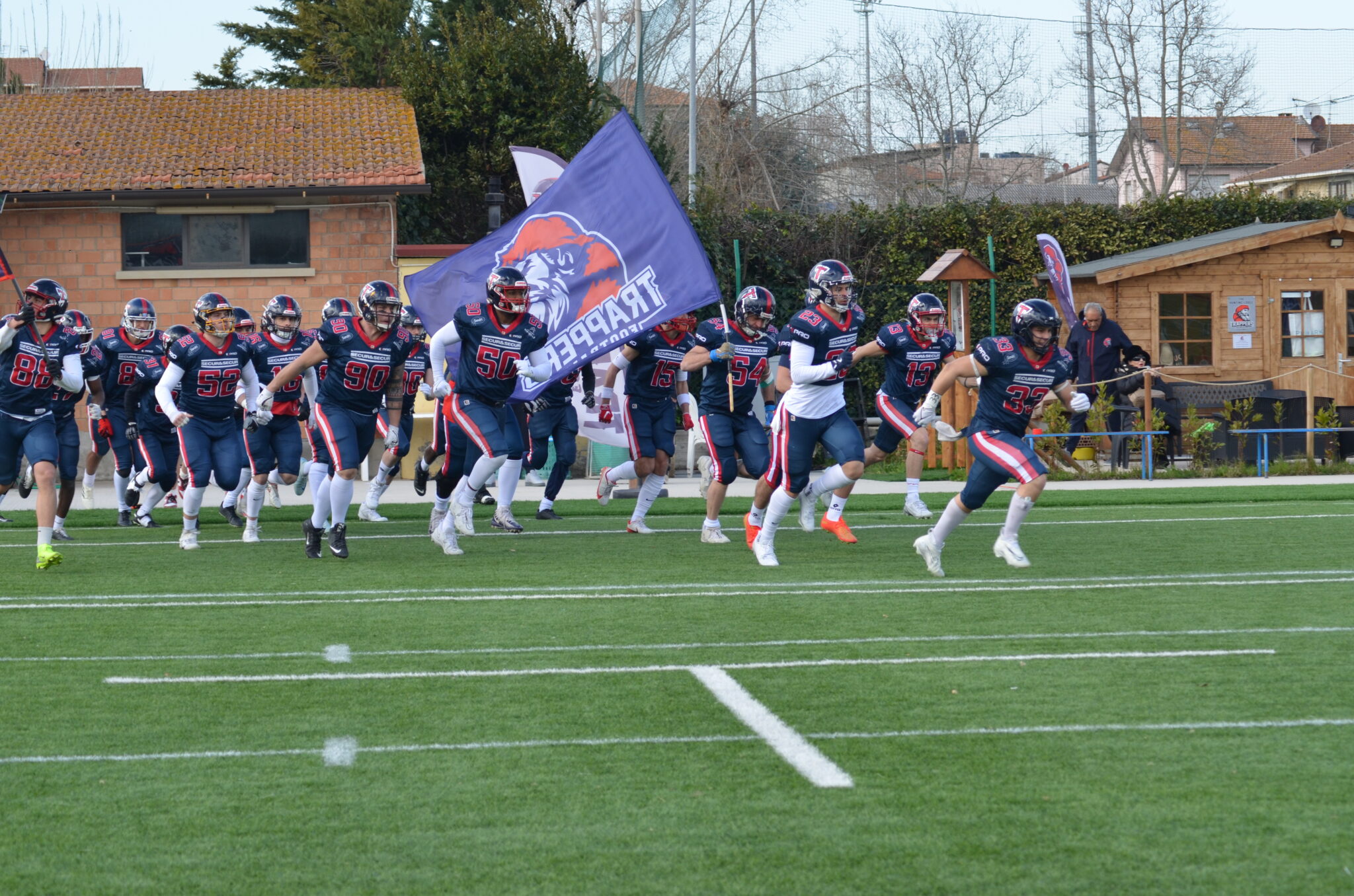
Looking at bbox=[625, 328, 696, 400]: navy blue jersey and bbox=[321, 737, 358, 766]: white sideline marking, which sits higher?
bbox=[625, 328, 696, 400]: navy blue jersey

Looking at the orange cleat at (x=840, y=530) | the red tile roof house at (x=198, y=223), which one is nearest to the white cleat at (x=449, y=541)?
the orange cleat at (x=840, y=530)

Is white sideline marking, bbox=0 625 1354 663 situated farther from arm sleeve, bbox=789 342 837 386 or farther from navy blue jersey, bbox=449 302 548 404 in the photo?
navy blue jersey, bbox=449 302 548 404

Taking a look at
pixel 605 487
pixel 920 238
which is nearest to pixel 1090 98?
pixel 920 238

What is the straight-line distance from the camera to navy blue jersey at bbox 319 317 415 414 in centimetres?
1024

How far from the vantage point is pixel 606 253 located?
11734 millimetres

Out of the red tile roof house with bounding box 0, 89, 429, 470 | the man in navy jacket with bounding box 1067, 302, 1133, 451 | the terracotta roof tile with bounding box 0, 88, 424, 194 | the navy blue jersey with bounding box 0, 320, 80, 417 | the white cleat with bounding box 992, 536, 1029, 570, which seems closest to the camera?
the white cleat with bounding box 992, 536, 1029, 570

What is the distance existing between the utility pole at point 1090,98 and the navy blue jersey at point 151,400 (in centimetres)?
3216

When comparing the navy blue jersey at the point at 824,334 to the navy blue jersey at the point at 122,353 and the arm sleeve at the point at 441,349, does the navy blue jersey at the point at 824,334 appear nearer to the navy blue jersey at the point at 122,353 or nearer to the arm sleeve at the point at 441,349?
the arm sleeve at the point at 441,349

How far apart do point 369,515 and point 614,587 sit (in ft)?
17.1

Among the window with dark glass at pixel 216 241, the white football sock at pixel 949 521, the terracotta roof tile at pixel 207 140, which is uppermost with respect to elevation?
the terracotta roof tile at pixel 207 140

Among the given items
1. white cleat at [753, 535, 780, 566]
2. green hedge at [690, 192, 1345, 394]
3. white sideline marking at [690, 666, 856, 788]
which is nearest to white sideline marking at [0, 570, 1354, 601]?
white cleat at [753, 535, 780, 566]

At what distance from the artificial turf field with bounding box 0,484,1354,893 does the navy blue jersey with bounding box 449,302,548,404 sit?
4.64 ft

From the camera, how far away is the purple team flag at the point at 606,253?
1130 centimetres

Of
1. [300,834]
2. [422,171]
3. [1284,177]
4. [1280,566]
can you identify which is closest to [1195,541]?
[1280,566]
